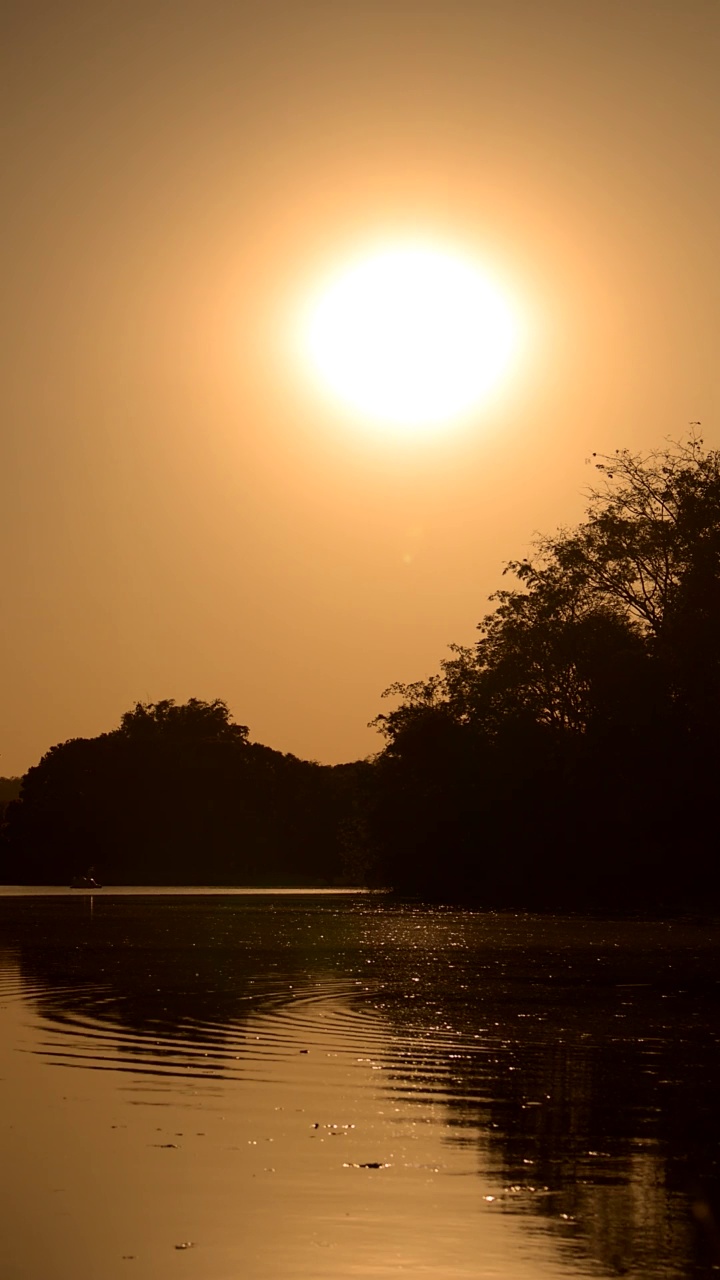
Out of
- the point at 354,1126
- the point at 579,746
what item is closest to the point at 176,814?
the point at 579,746

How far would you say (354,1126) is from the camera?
13656mm

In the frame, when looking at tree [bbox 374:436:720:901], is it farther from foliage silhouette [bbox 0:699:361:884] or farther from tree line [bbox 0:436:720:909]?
foliage silhouette [bbox 0:699:361:884]

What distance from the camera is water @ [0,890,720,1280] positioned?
952 cm

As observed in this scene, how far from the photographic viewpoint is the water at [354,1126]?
9.52m

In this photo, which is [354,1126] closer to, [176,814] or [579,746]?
[579,746]

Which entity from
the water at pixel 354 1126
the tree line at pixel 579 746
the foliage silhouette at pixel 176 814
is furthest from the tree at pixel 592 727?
the foliage silhouette at pixel 176 814

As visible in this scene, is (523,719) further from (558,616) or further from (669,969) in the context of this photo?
(669,969)

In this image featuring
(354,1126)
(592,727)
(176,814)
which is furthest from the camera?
(176,814)

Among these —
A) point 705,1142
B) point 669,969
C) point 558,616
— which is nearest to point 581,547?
point 558,616

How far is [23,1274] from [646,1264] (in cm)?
331

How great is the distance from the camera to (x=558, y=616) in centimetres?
8425

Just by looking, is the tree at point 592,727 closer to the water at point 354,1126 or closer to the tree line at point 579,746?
the tree line at point 579,746

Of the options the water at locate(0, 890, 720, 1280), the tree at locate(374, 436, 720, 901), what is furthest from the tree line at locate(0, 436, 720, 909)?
the water at locate(0, 890, 720, 1280)

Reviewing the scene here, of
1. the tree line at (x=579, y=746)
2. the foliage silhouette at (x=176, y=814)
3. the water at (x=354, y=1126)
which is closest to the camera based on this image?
the water at (x=354, y=1126)
